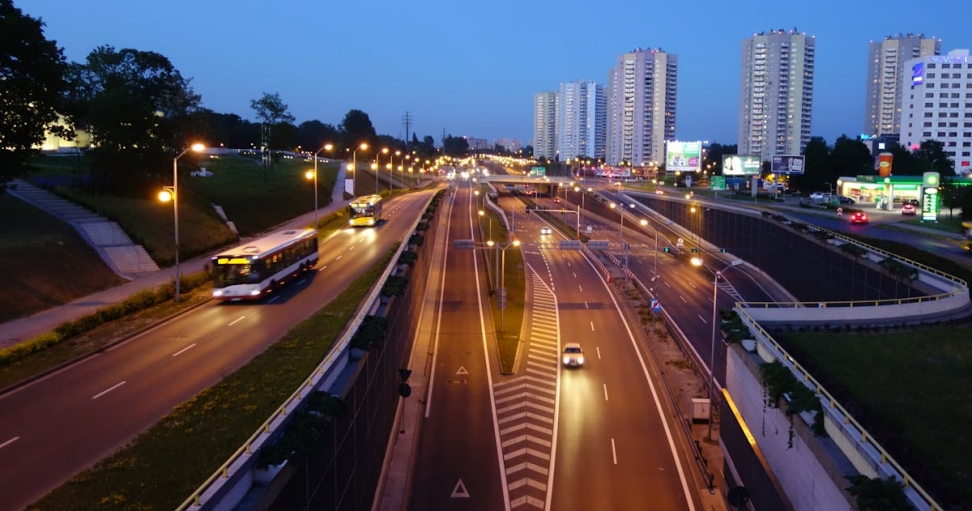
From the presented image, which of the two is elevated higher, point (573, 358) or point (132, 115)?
point (132, 115)

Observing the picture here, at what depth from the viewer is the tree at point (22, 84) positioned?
3025cm

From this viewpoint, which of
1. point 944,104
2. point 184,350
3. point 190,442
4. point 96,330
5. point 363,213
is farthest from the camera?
point 944,104

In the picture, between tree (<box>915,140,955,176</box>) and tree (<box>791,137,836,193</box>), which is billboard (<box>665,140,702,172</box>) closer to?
tree (<box>791,137,836,193</box>)

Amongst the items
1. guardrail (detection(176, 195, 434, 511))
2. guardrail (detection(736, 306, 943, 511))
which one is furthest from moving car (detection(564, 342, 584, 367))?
guardrail (detection(176, 195, 434, 511))

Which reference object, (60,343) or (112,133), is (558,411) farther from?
(112,133)

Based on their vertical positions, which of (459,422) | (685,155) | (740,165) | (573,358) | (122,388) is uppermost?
(685,155)

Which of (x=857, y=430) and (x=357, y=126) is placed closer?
(x=857, y=430)

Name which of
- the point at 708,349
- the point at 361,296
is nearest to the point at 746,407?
the point at 361,296

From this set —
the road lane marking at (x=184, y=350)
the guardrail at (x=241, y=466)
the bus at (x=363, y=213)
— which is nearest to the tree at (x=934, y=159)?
the bus at (x=363, y=213)

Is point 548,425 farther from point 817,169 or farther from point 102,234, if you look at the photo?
point 817,169

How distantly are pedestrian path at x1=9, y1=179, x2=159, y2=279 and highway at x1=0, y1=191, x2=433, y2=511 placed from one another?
1002 cm

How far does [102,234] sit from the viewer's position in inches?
1617

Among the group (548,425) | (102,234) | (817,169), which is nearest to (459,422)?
(548,425)

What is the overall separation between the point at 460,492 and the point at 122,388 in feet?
35.1
